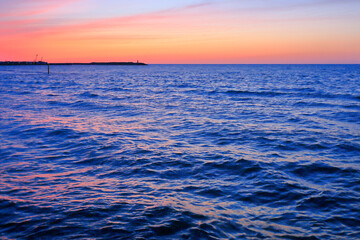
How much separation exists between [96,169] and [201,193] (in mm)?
4430

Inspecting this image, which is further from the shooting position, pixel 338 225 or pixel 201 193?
pixel 201 193

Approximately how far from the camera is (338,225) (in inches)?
277

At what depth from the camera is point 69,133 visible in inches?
672

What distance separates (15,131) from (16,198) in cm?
1089

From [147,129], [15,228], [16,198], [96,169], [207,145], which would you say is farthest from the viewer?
[147,129]

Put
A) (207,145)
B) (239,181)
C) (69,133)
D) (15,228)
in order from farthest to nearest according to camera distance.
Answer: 1. (69,133)
2. (207,145)
3. (239,181)
4. (15,228)

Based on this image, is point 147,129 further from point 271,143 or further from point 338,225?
point 338,225

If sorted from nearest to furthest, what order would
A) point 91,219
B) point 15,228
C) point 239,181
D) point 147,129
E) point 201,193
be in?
point 15,228 → point 91,219 → point 201,193 → point 239,181 → point 147,129

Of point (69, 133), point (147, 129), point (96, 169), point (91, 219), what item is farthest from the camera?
point (147, 129)

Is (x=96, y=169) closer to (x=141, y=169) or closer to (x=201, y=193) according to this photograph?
(x=141, y=169)

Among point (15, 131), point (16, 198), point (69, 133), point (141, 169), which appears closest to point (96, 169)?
point (141, 169)

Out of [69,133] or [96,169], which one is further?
[69,133]

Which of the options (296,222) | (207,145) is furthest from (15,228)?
(207,145)

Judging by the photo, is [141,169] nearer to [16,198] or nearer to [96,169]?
[96,169]
